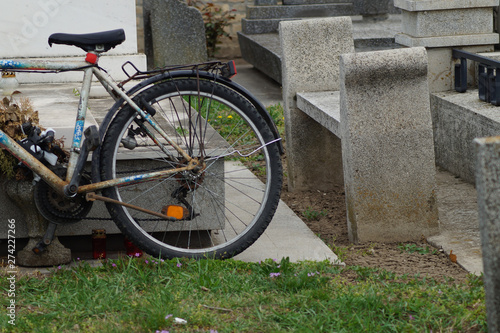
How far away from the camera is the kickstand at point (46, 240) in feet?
11.5

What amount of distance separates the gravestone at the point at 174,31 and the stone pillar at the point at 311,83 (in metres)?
4.42

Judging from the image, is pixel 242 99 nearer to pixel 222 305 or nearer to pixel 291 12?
pixel 222 305

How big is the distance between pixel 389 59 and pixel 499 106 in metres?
1.34

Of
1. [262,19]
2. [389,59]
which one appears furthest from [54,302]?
[262,19]

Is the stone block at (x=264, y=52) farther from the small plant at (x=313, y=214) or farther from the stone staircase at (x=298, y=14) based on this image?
the small plant at (x=313, y=214)

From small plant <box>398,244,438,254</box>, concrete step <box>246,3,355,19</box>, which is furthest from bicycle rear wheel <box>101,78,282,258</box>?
concrete step <box>246,3,355,19</box>

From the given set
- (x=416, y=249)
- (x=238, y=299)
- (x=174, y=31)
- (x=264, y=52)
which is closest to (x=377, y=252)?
(x=416, y=249)

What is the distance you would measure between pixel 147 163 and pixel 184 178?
0.34m

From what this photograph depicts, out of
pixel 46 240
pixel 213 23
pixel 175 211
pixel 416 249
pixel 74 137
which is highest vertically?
pixel 213 23


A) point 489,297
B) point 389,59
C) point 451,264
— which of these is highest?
point 389,59

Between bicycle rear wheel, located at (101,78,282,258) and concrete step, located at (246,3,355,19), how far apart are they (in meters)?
6.41

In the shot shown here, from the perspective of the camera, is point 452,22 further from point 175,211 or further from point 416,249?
point 175,211

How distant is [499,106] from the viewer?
15.6ft

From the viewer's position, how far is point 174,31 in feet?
30.2
